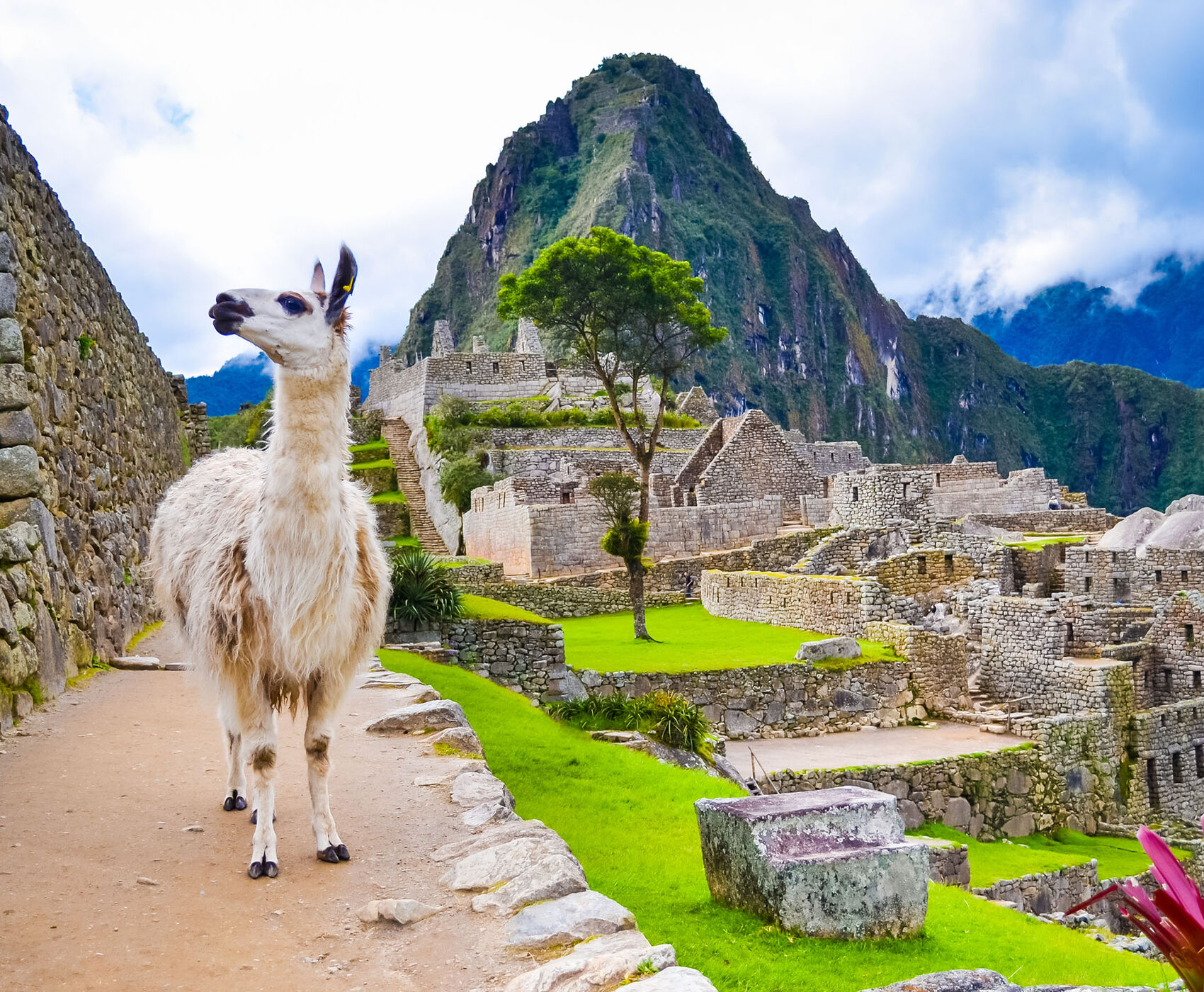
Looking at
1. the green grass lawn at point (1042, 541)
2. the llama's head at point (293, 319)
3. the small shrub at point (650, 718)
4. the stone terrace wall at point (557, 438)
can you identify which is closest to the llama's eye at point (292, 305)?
the llama's head at point (293, 319)

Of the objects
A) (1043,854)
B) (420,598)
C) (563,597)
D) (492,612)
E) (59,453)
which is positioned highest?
(59,453)

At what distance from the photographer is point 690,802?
24.3ft

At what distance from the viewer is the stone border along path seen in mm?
2926

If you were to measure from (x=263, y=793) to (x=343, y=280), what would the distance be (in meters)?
1.92

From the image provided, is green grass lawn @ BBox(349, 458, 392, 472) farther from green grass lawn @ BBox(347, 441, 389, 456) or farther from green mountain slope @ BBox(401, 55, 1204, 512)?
green mountain slope @ BBox(401, 55, 1204, 512)

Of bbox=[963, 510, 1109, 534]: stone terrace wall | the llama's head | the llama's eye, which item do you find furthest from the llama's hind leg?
bbox=[963, 510, 1109, 534]: stone terrace wall

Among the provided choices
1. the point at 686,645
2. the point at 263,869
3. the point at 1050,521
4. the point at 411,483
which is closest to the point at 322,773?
the point at 263,869

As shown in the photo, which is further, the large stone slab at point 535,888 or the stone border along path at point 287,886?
the large stone slab at point 535,888

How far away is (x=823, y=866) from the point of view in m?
4.85

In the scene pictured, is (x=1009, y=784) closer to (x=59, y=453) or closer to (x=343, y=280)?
(x=59, y=453)

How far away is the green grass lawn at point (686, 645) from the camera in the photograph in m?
14.4

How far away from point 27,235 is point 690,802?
6.03 meters

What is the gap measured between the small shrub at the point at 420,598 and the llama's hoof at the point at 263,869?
8.45m

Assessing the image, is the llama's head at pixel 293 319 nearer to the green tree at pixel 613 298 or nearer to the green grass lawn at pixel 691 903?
the green grass lawn at pixel 691 903
